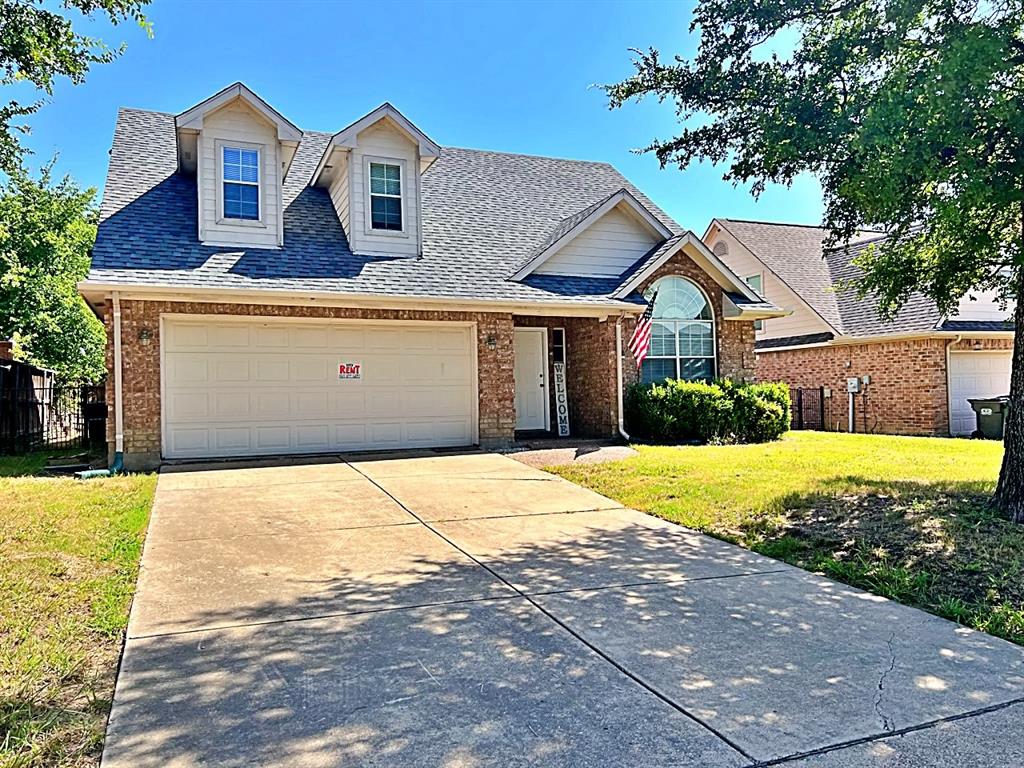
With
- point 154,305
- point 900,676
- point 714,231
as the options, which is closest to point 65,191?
point 154,305

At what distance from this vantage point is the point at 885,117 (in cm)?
603

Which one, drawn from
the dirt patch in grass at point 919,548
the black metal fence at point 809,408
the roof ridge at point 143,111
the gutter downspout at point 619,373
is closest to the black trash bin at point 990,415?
the black metal fence at point 809,408

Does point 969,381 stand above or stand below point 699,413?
above

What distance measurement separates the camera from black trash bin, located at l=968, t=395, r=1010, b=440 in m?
17.0

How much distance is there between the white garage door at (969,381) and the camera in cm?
1812

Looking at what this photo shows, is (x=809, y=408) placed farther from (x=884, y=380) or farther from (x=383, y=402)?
(x=383, y=402)

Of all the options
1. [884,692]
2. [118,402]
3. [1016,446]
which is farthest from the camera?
[118,402]

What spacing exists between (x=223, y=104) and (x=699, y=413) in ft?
33.1

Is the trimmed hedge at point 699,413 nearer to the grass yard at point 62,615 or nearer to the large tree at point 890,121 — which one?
the large tree at point 890,121

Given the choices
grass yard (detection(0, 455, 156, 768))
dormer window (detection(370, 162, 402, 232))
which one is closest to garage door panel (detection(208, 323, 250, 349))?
dormer window (detection(370, 162, 402, 232))

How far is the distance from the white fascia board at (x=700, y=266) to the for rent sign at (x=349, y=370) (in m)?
4.99

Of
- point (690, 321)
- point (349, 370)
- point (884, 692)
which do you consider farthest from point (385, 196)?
point (884, 692)

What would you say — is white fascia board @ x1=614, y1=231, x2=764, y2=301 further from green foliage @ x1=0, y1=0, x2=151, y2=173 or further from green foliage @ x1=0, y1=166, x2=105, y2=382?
green foliage @ x1=0, y1=166, x2=105, y2=382

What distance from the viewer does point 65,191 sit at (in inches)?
903
